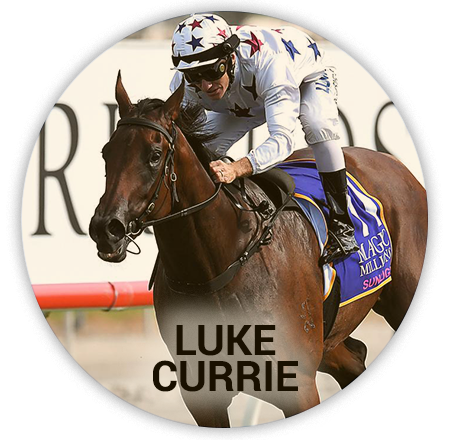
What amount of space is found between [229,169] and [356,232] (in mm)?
795

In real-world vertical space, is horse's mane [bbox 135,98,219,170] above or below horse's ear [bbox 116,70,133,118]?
below

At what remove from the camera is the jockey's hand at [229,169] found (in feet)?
7.58

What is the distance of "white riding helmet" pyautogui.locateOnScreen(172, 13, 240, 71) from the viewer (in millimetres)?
2428

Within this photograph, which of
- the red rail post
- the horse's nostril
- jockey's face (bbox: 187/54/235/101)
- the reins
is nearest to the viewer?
the horse's nostril

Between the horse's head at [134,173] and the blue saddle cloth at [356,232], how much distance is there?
622mm

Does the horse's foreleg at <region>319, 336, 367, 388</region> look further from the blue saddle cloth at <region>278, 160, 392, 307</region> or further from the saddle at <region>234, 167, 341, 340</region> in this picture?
the saddle at <region>234, 167, 341, 340</region>

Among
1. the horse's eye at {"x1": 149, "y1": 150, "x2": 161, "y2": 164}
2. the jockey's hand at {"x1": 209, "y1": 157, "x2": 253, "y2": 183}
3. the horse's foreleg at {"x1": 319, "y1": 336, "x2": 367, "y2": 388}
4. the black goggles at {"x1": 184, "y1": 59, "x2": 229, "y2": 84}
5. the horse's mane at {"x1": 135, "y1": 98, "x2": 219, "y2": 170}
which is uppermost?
the black goggles at {"x1": 184, "y1": 59, "x2": 229, "y2": 84}

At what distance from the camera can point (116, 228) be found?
7.07ft

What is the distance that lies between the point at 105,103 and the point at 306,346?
154cm

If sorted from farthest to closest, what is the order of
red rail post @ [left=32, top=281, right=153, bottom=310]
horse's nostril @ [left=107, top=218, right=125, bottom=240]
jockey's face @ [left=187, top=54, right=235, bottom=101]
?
1. red rail post @ [left=32, top=281, right=153, bottom=310]
2. jockey's face @ [left=187, top=54, right=235, bottom=101]
3. horse's nostril @ [left=107, top=218, right=125, bottom=240]

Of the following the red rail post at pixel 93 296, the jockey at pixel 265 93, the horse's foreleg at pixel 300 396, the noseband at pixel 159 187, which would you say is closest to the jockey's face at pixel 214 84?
the jockey at pixel 265 93

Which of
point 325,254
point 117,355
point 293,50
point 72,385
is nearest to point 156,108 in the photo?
point 293,50

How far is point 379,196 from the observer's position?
322 centimetres

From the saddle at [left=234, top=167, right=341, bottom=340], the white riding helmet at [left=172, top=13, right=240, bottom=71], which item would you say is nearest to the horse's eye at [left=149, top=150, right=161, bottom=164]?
the white riding helmet at [left=172, top=13, right=240, bottom=71]
